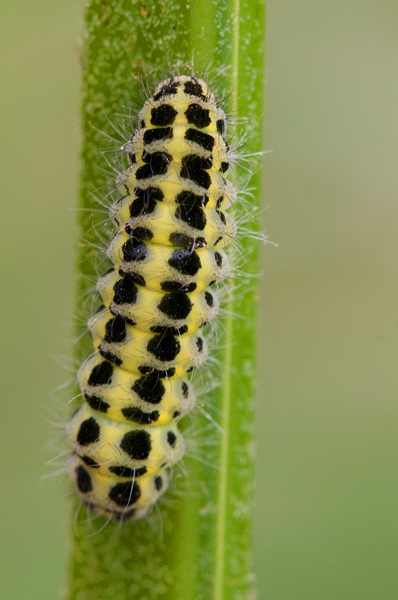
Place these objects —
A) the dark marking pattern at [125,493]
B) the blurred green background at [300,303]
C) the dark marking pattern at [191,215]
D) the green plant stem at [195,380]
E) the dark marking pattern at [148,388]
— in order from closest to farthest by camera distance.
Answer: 1. the green plant stem at [195,380]
2. the dark marking pattern at [191,215]
3. the dark marking pattern at [148,388]
4. the dark marking pattern at [125,493]
5. the blurred green background at [300,303]

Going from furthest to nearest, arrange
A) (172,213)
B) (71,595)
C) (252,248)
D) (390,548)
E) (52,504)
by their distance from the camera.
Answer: (52,504), (390,548), (71,595), (172,213), (252,248)

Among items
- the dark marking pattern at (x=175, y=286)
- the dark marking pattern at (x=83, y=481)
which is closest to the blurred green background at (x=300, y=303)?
the dark marking pattern at (x=83, y=481)

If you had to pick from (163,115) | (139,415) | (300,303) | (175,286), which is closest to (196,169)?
(163,115)

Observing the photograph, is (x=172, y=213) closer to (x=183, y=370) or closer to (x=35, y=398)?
(x=183, y=370)

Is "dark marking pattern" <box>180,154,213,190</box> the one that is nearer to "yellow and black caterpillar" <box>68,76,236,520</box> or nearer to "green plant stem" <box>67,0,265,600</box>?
"yellow and black caterpillar" <box>68,76,236,520</box>

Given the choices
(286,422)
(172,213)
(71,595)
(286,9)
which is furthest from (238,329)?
(286,9)

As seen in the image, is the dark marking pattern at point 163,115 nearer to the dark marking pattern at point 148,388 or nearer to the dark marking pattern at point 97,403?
the dark marking pattern at point 148,388
